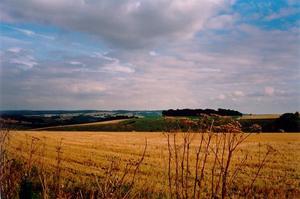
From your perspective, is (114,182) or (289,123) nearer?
(114,182)

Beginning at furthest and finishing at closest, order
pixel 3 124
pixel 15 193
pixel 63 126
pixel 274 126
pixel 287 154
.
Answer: pixel 63 126
pixel 274 126
pixel 287 154
pixel 3 124
pixel 15 193

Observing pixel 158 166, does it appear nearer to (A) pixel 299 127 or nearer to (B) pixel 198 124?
(B) pixel 198 124

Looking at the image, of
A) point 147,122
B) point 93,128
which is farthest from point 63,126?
point 147,122

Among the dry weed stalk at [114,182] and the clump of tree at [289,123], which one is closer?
the dry weed stalk at [114,182]

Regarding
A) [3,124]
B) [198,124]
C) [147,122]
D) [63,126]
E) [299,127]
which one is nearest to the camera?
[198,124]

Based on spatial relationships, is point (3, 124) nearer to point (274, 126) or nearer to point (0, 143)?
point (0, 143)

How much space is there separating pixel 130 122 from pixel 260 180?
2299 inches

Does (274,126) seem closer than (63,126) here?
Yes

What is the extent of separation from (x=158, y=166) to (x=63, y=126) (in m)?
59.9

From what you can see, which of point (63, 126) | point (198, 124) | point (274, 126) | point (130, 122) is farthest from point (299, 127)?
point (198, 124)

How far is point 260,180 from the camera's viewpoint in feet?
36.4

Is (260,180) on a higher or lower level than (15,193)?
lower

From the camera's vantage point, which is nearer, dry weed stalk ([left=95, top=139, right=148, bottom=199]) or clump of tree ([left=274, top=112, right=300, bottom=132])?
dry weed stalk ([left=95, top=139, right=148, bottom=199])

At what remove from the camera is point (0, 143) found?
4.03 m
